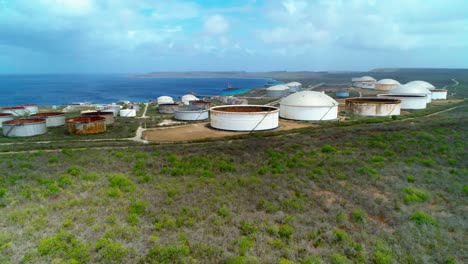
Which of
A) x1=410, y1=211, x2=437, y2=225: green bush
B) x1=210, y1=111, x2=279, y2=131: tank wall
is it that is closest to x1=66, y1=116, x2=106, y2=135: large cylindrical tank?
x1=210, y1=111, x2=279, y2=131: tank wall

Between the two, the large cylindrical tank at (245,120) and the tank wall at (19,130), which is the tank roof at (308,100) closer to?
the large cylindrical tank at (245,120)

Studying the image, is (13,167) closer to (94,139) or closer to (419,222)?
(94,139)

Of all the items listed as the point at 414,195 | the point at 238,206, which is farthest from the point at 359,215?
the point at 238,206

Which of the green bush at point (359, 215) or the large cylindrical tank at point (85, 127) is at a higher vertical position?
the large cylindrical tank at point (85, 127)

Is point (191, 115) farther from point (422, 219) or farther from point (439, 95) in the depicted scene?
point (439, 95)

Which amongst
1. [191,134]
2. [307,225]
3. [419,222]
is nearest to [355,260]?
[307,225]

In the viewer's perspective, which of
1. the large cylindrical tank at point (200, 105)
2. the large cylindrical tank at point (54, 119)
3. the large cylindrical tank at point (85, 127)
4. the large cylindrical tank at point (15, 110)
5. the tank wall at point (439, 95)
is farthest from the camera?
the tank wall at point (439, 95)

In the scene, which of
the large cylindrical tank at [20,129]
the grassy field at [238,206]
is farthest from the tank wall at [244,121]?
the large cylindrical tank at [20,129]

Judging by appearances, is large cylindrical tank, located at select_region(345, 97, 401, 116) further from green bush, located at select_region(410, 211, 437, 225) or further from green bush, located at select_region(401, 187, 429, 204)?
green bush, located at select_region(410, 211, 437, 225)
